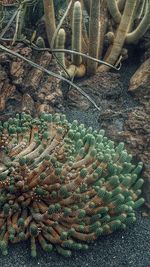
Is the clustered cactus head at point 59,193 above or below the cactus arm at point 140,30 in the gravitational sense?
below

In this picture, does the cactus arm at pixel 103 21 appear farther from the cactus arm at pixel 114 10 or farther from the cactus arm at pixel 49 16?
the cactus arm at pixel 49 16

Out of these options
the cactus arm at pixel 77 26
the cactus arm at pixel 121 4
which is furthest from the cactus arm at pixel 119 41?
the cactus arm at pixel 77 26

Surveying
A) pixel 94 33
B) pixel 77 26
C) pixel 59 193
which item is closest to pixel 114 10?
pixel 94 33

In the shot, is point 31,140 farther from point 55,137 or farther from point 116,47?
A: point 116,47

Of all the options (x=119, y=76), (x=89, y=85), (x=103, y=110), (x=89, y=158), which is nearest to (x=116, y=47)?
A: (x=119, y=76)

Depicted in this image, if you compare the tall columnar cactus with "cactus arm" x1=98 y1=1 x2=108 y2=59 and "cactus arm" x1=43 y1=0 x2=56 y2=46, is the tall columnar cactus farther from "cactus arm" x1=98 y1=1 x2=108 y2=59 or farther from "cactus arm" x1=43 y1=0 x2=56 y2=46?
"cactus arm" x1=43 y1=0 x2=56 y2=46


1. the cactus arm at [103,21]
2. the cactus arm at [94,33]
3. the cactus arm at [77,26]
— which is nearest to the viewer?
the cactus arm at [77,26]
